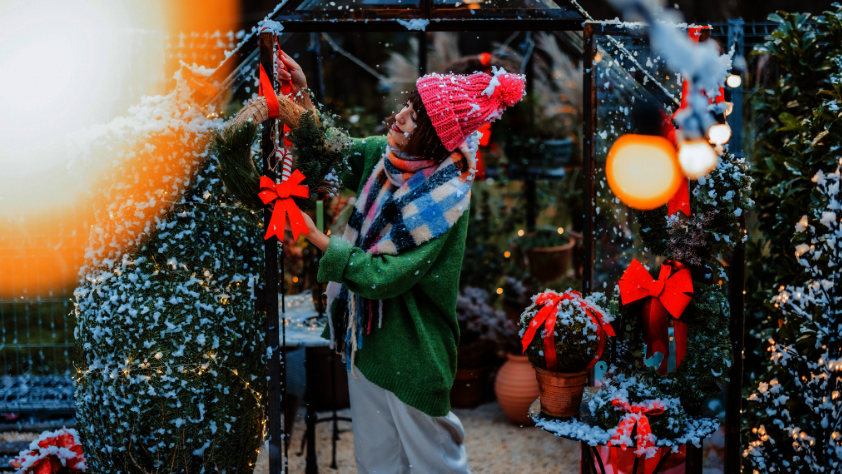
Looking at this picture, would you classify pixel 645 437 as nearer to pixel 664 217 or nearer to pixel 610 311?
pixel 610 311

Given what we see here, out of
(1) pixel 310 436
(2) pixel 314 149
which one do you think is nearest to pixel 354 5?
(2) pixel 314 149

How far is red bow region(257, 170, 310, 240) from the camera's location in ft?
6.79

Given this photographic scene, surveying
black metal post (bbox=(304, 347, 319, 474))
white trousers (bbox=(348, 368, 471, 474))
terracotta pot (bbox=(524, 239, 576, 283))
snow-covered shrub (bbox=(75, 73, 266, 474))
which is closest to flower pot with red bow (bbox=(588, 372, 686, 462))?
white trousers (bbox=(348, 368, 471, 474))

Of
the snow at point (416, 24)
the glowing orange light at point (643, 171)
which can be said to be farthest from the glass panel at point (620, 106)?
the snow at point (416, 24)

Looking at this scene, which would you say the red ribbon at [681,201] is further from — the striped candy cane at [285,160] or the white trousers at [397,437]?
the striped candy cane at [285,160]

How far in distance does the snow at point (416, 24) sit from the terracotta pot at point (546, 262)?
8.96ft

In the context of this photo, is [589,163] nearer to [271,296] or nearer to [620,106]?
[620,106]

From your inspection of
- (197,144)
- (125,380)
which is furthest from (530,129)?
(125,380)

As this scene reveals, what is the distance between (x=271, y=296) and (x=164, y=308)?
1.36ft

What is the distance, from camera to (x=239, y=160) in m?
2.13

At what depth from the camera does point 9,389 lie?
396cm

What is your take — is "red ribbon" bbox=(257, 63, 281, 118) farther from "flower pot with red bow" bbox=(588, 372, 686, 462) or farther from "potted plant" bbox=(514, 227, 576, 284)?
"potted plant" bbox=(514, 227, 576, 284)

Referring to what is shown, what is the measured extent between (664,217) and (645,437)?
75cm

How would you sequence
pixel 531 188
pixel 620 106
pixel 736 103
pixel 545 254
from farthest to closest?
pixel 531 188 < pixel 545 254 < pixel 736 103 < pixel 620 106
